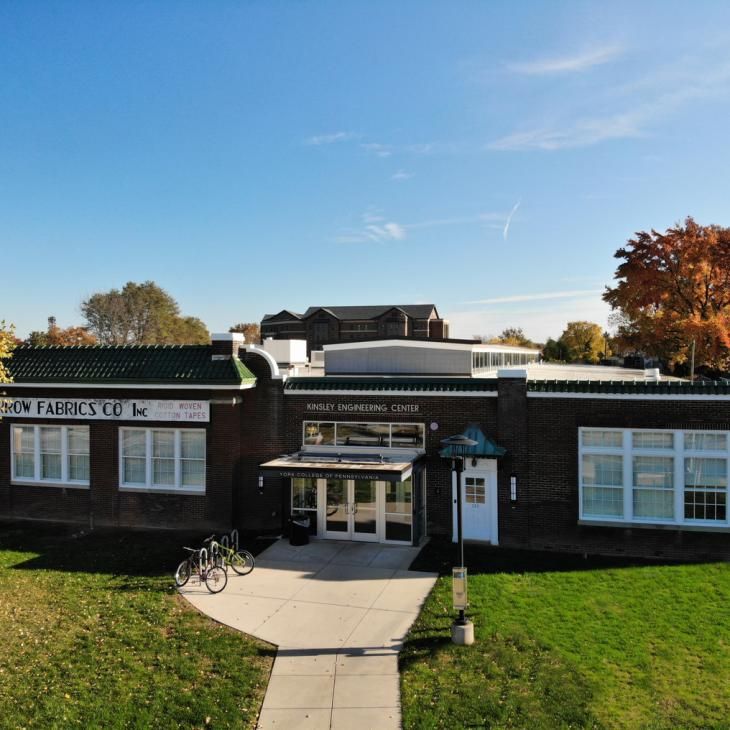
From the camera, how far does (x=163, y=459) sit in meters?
21.5

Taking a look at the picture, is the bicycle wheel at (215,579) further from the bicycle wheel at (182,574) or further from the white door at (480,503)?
the white door at (480,503)

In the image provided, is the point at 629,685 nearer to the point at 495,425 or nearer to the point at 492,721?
the point at 492,721

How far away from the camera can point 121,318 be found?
93.1m

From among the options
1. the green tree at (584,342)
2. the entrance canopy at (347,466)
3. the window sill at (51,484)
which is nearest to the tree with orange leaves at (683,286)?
the entrance canopy at (347,466)

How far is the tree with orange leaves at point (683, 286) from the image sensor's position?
121 ft

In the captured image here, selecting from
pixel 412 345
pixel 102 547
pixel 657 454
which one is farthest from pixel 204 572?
pixel 412 345

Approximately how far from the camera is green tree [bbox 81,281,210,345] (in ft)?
303

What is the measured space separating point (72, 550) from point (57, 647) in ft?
23.1

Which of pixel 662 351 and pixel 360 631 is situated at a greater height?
pixel 662 351

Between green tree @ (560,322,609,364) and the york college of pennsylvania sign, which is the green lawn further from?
green tree @ (560,322,609,364)

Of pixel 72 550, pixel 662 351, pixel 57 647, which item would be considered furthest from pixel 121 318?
pixel 57 647

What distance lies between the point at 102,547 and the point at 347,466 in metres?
7.78

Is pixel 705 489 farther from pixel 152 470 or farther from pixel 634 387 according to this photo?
pixel 152 470

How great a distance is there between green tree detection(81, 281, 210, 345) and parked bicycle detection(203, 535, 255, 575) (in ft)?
254
